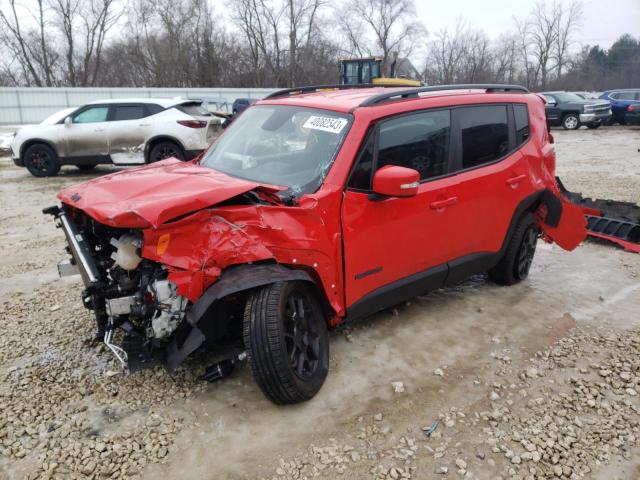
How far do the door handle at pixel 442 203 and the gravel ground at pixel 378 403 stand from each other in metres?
1.00

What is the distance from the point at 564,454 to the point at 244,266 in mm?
2033

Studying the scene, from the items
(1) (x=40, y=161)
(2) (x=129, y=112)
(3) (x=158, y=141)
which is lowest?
(1) (x=40, y=161)

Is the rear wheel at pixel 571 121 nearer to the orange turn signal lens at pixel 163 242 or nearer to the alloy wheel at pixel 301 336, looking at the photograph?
the alloy wheel at pixel 301 336

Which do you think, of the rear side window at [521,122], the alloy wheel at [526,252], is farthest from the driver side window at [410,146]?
the alloy wheel at [526,252]

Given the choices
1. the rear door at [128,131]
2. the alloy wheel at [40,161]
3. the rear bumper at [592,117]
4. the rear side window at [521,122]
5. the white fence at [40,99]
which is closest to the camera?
the rear side window at [521,122]

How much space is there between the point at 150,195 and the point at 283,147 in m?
1.11

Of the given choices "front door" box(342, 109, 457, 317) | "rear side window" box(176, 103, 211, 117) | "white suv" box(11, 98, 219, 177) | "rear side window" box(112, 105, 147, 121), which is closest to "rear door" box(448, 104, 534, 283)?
"front door" box(342, 109, 457, 317)

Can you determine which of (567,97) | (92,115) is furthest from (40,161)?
(567,97)

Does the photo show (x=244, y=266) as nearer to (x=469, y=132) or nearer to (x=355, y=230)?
(x=355, y=230)

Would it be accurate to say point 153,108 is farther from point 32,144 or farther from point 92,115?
point 32,144

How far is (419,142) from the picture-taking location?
3.84 meters

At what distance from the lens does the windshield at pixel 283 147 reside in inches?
137

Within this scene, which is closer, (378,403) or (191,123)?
(378,403)

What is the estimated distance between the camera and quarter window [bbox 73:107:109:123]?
11547 mm
